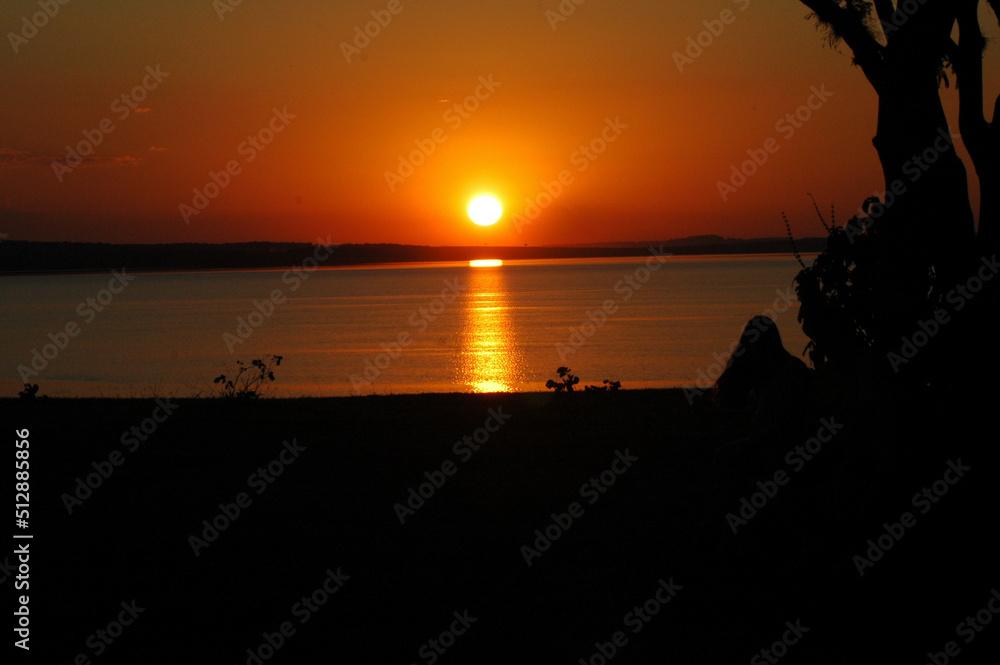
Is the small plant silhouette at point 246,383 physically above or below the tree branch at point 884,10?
above

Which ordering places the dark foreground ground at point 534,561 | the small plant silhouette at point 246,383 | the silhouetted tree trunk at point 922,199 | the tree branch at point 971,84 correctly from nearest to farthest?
the dark foreground ground at point 534,561
the silhouetted tree trunk at point 922,199
the tree branch at point 971,84
the small plant silhouette at point 246,383

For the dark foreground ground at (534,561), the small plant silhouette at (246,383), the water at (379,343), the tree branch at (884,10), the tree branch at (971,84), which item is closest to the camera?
the dark foreground ground at (534,561)

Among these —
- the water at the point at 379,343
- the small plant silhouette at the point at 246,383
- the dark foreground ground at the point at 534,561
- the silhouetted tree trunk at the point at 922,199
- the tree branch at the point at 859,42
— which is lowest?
the dark foreground ground at the point at 534,561

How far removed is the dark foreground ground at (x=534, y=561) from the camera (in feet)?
16.2

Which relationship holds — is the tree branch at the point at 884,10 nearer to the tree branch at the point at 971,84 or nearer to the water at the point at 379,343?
the tree branch at the point at 971,84

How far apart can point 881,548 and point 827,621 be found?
1.09 metres

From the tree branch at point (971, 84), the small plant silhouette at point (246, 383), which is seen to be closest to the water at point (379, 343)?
the small plant silhouette at point (246, 383)

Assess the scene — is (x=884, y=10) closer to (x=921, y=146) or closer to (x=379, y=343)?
(x=921, y=146)

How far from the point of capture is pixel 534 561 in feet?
20.3

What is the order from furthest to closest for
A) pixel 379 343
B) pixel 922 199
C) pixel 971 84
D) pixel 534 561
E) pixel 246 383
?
pixel 379 343 → pixel 246 383 → pixel 971 84 → pixel 922 199 → pixel 534 561

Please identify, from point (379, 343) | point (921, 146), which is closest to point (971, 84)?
point (921, 146)

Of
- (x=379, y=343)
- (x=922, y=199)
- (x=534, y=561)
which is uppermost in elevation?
(x=379, y=343)

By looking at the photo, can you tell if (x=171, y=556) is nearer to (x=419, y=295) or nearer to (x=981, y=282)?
(x=981, y=282)

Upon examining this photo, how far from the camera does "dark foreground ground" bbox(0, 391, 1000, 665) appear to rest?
493 cm
